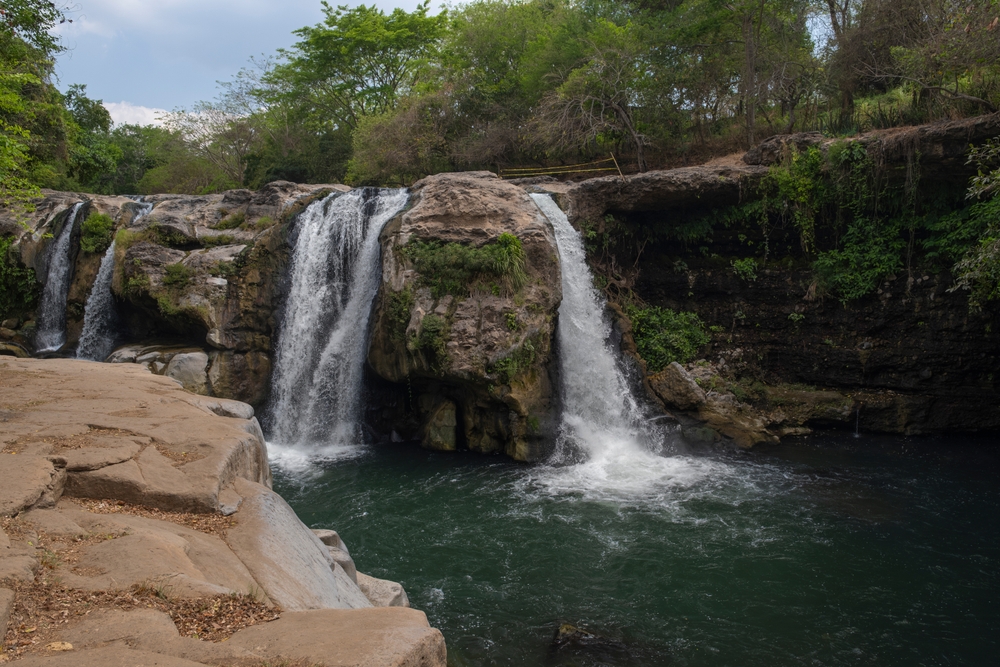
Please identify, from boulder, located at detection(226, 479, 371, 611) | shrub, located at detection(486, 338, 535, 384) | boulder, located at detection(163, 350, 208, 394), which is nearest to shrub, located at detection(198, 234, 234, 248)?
boulder, located at detection(163, 350, 208, 394)

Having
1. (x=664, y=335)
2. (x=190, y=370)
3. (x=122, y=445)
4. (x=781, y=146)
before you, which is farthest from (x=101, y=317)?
(x=781, y=146)

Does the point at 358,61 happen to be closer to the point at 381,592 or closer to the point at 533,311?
the point at 533,311

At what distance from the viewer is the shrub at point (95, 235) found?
14883mm

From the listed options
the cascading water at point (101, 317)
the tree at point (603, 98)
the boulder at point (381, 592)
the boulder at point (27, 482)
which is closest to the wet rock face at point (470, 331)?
the boulder at point (381, 592)

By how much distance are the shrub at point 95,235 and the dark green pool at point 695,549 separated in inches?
330

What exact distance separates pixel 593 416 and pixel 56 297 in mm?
12619

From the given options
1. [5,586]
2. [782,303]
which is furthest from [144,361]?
[782,303]

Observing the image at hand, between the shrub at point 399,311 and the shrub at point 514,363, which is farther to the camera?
the shrub at point 399,311

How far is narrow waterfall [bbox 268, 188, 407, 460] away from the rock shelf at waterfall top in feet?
21.7

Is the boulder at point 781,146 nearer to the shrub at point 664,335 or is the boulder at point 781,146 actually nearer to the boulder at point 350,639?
the shrub at point 664,335

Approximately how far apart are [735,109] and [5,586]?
66.6ft

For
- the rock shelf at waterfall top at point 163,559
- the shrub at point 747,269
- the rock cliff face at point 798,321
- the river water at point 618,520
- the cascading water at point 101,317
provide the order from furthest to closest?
the cascading water at point 101,317, the shrub at point 747,269, the rock cliff face at point 798,321, the river water at point 618,520, the rock shelf at waterfall top at point 163,559

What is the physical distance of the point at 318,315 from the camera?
520 inches

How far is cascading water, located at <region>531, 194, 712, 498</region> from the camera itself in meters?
10.2
